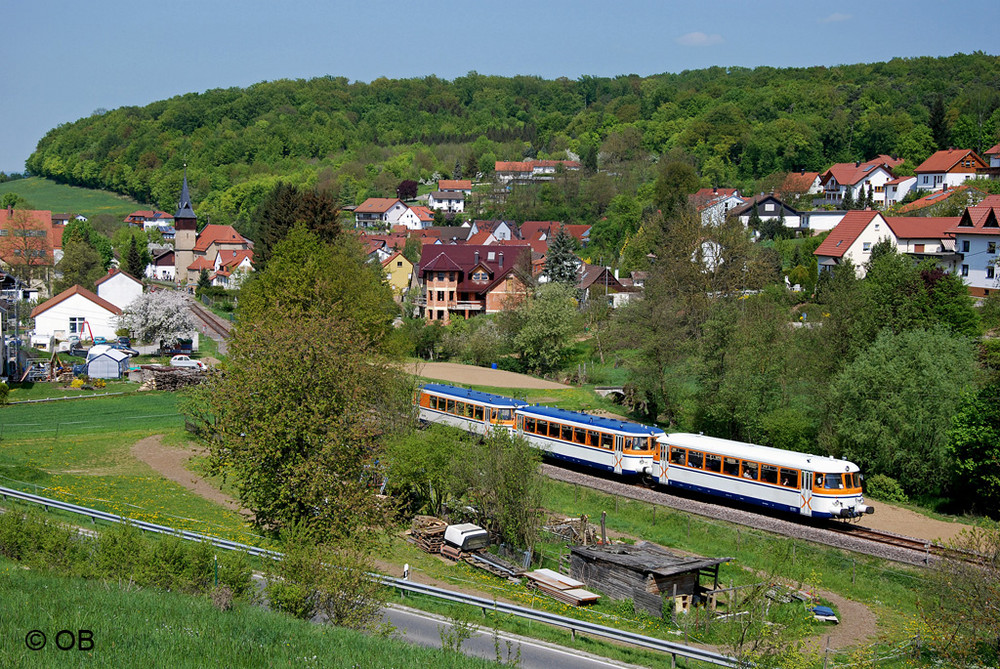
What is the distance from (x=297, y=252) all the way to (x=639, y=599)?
28233mm

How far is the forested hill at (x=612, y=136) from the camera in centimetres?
11106

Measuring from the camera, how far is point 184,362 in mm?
52219

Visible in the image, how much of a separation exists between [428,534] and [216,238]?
306 feet

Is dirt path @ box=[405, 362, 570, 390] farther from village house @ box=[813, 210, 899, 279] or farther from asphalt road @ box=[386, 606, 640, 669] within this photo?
asphalt road @ box=[386, 606, 640, 669]

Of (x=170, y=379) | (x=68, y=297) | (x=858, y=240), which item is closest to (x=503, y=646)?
(x=170, y=379)

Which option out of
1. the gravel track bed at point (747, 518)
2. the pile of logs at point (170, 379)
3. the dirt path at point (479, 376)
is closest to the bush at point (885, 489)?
the gravel track bed at point (747, 518)

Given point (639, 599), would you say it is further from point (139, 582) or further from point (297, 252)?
point (297, 252)

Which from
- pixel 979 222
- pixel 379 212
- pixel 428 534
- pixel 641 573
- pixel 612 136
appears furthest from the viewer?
pixel 612 136

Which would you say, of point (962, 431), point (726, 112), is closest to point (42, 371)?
point (962, 431)

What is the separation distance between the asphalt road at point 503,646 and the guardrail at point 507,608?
19.1 inches

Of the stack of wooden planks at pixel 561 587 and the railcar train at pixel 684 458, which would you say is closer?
the stack of wooden planks at pixel 561 587

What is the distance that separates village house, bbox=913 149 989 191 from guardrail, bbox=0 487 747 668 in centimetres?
7763

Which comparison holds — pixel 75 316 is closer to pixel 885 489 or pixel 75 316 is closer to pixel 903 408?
pixel 885 489

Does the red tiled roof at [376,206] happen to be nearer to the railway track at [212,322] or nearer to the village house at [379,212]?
the village house at [379,212]
